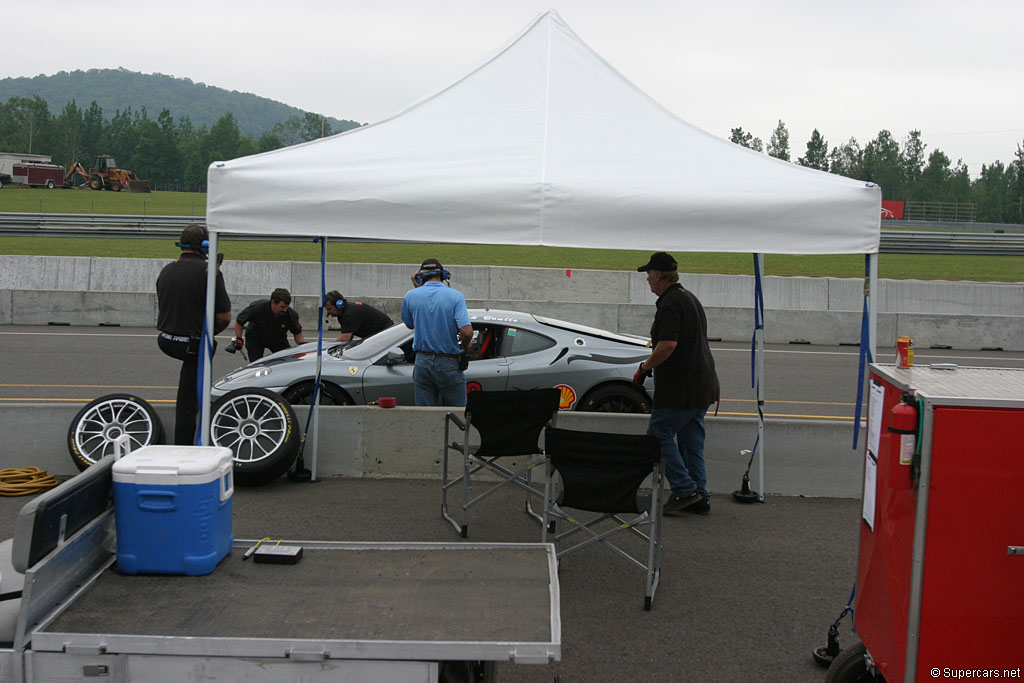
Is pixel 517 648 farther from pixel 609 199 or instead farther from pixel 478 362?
pixel 478 362

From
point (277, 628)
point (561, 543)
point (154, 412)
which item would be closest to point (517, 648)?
point (277, 628)

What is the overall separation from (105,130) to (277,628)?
146m

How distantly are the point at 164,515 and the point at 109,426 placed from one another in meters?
3.91

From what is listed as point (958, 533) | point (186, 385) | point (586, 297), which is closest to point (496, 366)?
point (186, 385)

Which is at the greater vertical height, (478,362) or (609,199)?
(609,199)

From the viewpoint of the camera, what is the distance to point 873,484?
3.67 metres

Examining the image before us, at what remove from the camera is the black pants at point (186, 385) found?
707cm

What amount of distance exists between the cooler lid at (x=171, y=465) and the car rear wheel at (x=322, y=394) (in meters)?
4.60

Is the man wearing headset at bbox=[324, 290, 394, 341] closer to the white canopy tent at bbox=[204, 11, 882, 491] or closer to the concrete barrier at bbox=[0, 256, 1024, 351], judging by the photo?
the white canopy tent at bbox=[204, 11, 882, 491]

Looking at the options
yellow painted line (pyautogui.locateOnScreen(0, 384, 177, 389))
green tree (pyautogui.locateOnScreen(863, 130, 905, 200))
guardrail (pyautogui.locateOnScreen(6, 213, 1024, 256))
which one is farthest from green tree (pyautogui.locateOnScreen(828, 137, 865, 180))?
yellow painted line (pyautogui.locateOnScreen(0, 384, 177, 389))

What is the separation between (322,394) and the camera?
870 cm

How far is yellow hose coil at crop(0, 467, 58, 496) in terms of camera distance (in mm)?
6855

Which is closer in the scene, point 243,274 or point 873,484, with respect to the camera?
point 873,484

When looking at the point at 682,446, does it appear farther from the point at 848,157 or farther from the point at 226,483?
the point at 848,157
